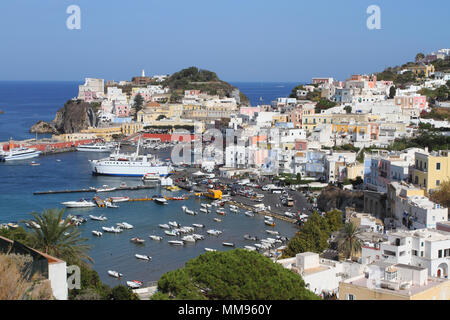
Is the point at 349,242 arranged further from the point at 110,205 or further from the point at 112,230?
the point at 110,205

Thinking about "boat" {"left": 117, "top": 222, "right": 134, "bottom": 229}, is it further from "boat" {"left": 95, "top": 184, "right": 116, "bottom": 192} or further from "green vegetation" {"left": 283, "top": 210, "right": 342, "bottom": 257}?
"boat" {"left": 95, "top": 184, "right": 116, "bottom": 192}

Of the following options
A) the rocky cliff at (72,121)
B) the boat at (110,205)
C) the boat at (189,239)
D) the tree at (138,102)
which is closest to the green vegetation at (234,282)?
the boat at (189,239)

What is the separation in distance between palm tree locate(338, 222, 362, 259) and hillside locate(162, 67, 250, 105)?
3623cm

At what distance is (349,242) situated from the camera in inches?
379

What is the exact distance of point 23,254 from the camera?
18.2 feet

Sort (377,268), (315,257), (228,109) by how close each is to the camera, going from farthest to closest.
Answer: (228,109), (315,257), (377,268)

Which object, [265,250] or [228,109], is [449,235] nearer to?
[265,250]

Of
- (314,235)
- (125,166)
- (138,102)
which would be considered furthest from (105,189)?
(138,102)

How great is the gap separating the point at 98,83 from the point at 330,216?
1782 inches

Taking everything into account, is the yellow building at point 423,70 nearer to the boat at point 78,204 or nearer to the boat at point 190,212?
the boat at point 190,212

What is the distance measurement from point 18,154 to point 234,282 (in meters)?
23.3

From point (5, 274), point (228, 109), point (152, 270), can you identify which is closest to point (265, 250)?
point (152, 270)

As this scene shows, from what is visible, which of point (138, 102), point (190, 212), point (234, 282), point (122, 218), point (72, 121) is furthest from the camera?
point (138, 102)

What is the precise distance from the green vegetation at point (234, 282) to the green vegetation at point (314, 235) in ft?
12.2
